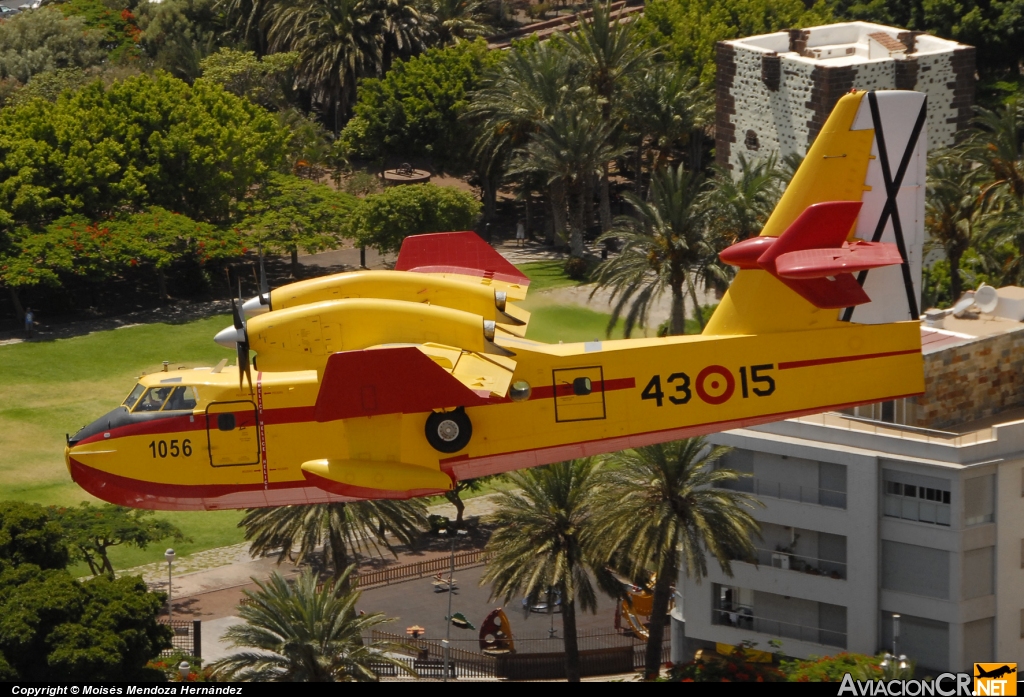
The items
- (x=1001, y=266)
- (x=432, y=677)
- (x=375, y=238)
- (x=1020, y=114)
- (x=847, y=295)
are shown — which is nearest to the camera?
(x=847, y=295)

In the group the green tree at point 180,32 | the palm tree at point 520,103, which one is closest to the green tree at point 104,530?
the palm tree at point 520,103

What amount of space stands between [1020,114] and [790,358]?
93.5 meters

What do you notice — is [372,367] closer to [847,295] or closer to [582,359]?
[582,359]

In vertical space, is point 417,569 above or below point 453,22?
below

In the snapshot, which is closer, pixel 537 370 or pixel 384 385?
pixel 384 385

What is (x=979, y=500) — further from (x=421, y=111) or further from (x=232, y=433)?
(x=421, y=111)

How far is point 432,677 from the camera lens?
7944 cm

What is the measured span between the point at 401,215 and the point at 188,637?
47.0 metres

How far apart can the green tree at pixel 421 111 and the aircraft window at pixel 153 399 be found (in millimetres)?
90971

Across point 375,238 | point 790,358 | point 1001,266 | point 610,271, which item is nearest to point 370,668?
point 790,358

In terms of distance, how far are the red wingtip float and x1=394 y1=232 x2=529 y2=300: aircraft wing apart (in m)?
6.93

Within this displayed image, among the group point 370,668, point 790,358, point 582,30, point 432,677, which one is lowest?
point 432,677

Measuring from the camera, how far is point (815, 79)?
113 metres

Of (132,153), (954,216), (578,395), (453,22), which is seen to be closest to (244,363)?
(578,395)
